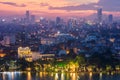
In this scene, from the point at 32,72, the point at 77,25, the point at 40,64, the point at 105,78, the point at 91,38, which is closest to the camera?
the point at 105,78

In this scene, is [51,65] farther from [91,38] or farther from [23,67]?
[91,38]

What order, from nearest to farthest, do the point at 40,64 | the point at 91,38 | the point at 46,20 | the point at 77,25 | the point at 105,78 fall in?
1. the point at 105,78
2. the point at 40,64
3. the point at 91,38
4. the point at 77,25
5. the point at 46,20

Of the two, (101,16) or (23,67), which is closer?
(23,67)

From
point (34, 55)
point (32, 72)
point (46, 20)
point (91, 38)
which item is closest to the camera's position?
point (32, 72)

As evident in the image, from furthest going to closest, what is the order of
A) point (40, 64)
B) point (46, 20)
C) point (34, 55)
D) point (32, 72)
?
point (46, 20) → point (34, 55) → point (40, 64) → point (32, 72)

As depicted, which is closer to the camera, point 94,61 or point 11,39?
point 94,61

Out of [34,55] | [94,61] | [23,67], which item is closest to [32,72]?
[23,67]

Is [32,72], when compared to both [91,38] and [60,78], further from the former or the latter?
[91,38]

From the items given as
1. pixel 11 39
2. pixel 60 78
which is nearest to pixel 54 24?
pixel 11 39
